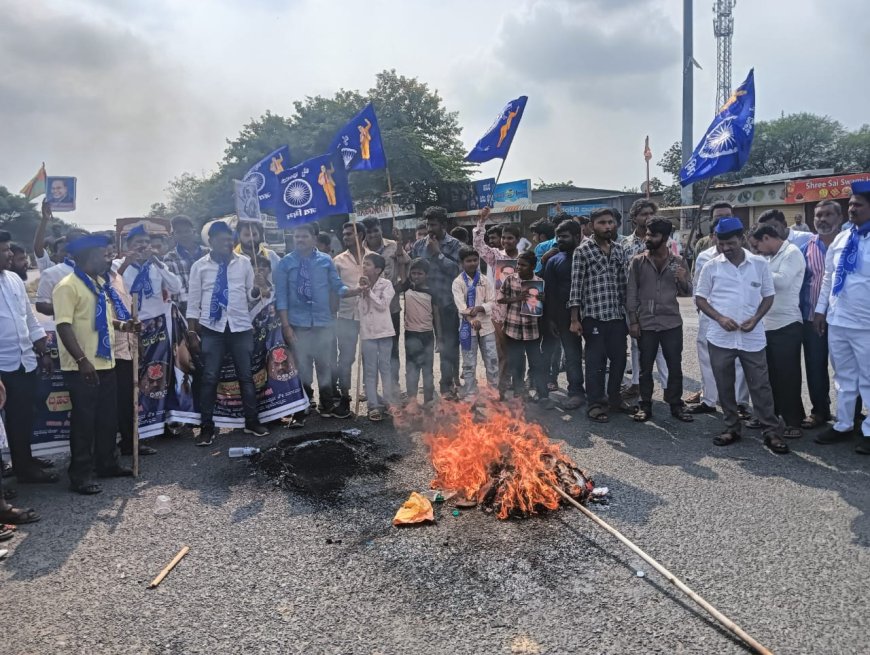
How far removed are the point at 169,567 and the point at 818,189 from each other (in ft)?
79.0

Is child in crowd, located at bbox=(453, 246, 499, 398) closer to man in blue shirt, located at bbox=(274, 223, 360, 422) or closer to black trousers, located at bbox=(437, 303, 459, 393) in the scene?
black trousers, located at bbox=(437, 303, 459, 393)

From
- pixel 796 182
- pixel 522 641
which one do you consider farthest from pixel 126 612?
pixel 796 182

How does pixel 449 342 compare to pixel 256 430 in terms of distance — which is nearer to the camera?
pixel 256 430

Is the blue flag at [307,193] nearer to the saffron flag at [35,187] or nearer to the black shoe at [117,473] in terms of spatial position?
the black shoe at [117,473]

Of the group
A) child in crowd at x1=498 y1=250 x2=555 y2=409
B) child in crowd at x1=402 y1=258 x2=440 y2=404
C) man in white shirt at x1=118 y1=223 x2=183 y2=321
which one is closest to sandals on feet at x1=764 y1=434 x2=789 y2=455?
child in crowd at x1=498 y1=250 x2=555 y2=409

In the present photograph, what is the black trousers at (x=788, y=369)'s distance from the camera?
5.82 meters

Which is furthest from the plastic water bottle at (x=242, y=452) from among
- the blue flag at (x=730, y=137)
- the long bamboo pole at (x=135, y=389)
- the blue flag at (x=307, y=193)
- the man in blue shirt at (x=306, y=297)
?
the blue flag at (x=730, y=137)

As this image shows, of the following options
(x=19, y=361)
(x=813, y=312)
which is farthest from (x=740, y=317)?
(x=19, y=361)

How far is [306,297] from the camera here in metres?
6.75

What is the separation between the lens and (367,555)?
3740mm

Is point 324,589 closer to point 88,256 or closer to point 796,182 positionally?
point 88,256

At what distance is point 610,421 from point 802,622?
3574 millimetres

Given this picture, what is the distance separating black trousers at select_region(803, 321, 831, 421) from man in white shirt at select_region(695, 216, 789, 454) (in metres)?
0.63

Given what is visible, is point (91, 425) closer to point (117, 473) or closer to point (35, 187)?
point (117, 473)
